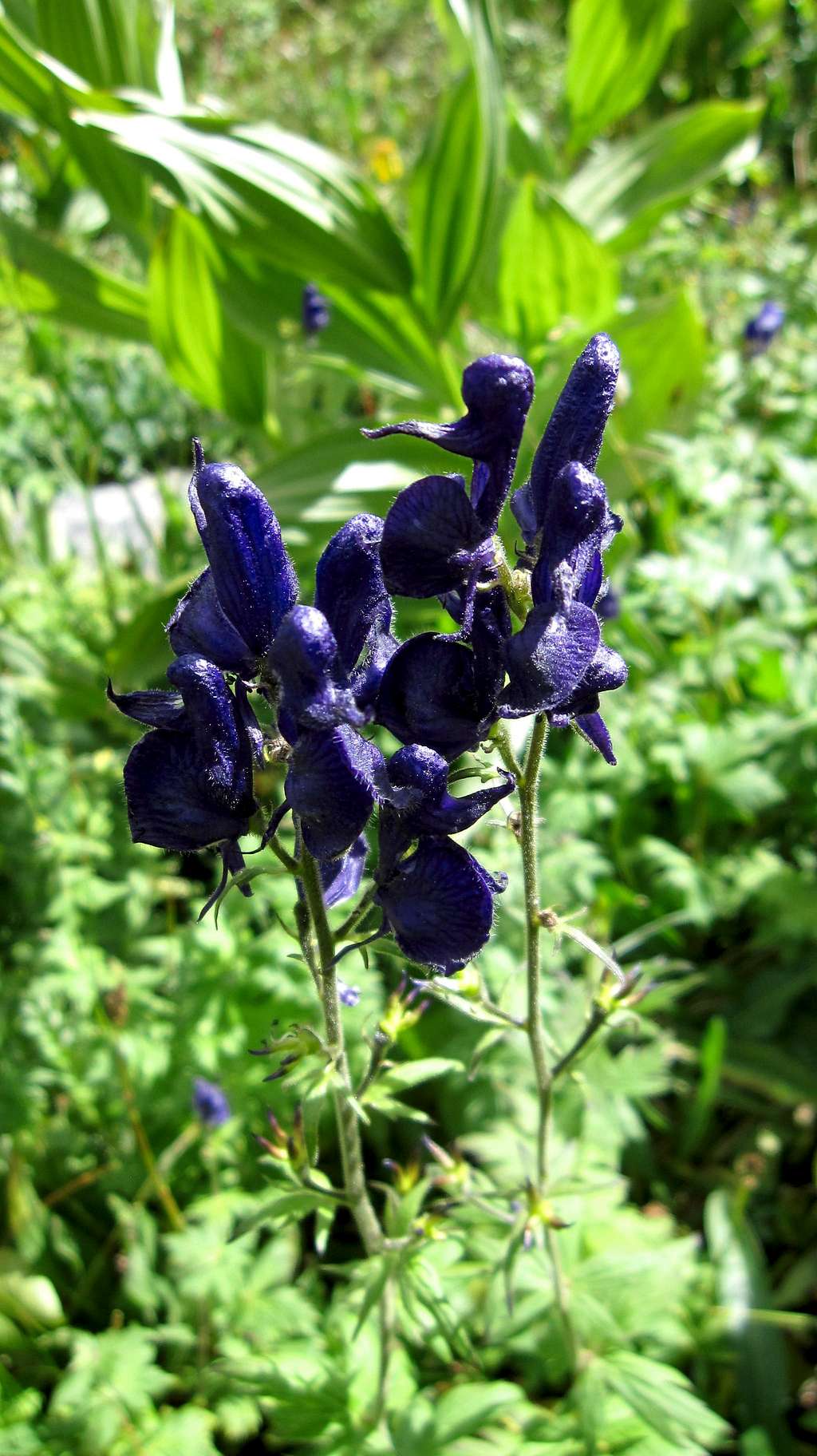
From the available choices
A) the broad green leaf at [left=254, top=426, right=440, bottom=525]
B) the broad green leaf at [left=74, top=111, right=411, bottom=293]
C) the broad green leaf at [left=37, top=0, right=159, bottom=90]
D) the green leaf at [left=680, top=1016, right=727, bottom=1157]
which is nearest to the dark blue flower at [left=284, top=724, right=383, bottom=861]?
the green leaf at [left=680, top=1016, right=727, bottom=1157]

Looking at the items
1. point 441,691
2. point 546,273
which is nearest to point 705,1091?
point 441,691

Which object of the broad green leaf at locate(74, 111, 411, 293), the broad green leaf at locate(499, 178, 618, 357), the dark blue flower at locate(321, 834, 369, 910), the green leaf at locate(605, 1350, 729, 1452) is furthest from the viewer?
the broad green leaf at locate(499, 178, 618, 357)

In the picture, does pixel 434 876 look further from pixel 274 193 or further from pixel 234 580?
pixel 274 193

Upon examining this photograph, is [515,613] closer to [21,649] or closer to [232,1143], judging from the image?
[232,1143]

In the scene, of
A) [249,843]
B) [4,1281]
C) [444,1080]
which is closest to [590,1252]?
[444,1080]

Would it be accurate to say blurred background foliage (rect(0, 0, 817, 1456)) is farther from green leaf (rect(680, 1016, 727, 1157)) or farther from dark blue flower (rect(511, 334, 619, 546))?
dark blue flower (rect(511, 334, 619, 546))

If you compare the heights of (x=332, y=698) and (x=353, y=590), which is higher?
(x=353, y=590)
